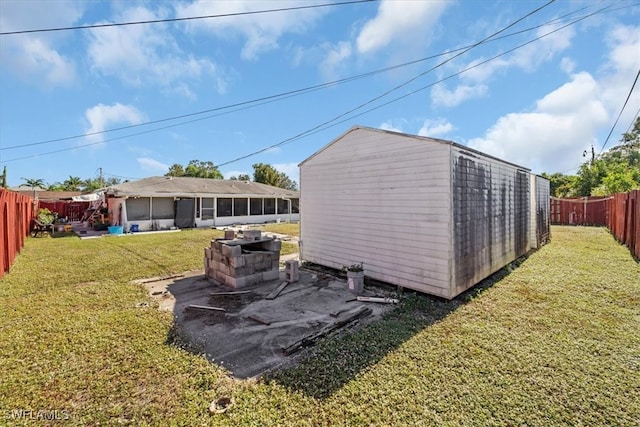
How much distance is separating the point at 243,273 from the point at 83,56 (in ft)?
33.2

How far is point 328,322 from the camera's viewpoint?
Answer: 4098 millimetres

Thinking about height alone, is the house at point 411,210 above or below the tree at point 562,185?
below

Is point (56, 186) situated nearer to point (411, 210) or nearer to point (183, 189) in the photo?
point (183, 189)

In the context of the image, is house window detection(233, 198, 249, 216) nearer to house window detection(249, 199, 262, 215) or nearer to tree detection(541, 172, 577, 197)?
house window detection(249, 199, 262, 215)

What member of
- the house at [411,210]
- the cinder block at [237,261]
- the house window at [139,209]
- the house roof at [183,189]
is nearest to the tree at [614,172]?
the house at [411,210]

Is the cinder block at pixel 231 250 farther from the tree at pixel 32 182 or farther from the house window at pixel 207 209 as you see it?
the tree at pixel 32 182

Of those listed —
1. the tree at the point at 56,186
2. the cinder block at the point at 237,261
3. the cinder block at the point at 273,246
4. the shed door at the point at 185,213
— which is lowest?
the cinder block at the point at 237,261

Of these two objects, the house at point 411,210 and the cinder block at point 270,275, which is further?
the cinder block at point 270,275

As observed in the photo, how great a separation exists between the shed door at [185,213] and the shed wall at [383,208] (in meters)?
10.9

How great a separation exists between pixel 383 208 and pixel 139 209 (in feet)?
46.2

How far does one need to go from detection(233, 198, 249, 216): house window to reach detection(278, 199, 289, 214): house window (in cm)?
279

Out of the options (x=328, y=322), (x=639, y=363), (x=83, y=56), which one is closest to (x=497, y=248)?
(x=639, y=363)

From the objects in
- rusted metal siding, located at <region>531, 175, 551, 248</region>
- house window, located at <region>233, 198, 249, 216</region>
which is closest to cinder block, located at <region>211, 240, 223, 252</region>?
rusted metal siding, located at <region>531, 175, 551, 248</region>

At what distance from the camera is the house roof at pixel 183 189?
1445 cm
